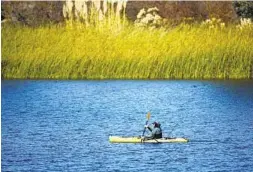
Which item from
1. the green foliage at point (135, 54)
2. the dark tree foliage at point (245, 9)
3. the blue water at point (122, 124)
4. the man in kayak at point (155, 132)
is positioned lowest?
the blue water at point (122, 124)

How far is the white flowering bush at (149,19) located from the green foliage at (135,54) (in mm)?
605

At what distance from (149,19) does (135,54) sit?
112 inches

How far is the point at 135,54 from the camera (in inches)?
1243

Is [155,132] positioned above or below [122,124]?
above

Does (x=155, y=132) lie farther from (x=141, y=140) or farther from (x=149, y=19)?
(x=149, y=19)

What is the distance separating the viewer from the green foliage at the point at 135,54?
3108 cm

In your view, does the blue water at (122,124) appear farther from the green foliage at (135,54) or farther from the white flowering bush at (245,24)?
the white flowering bush at (245,24)

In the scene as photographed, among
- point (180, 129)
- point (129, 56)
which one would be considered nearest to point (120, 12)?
point (129, 56)

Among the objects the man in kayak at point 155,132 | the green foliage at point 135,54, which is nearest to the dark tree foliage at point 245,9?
the green foliage at point 135,54

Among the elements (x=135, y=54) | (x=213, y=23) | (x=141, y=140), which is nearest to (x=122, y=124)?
(x=141, y=140)

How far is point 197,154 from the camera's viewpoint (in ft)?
59.3

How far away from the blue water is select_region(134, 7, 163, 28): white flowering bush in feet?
11.6

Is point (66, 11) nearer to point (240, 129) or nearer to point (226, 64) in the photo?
point (226, 64)

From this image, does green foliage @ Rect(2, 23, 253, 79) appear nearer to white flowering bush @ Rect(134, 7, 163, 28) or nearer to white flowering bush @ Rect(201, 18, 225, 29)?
white flowering bush @ Rect(201, 18, 225, 29)
